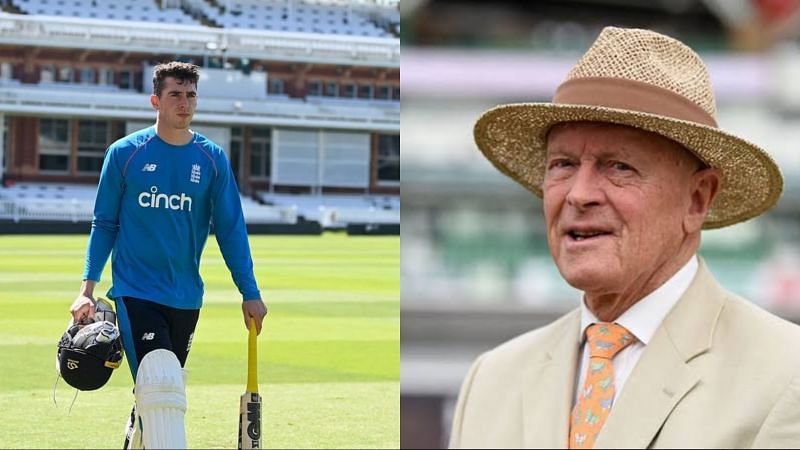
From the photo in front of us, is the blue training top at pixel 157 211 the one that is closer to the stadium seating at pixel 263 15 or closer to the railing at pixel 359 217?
the stadium seating at pixel 263 15

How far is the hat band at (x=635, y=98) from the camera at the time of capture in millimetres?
1229

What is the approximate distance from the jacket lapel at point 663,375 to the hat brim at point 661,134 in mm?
146

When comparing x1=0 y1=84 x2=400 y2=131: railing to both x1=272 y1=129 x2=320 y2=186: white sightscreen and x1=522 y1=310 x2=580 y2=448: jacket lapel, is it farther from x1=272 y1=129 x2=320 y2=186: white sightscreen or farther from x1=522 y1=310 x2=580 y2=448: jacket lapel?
x1=522 y1=310 x2=580 y2=448: jacket lapel

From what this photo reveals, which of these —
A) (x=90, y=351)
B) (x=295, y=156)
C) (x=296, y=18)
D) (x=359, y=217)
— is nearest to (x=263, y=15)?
(x=296, y=18)

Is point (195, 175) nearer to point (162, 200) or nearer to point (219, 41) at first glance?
point (162, 200)

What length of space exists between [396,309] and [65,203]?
13.9 feet

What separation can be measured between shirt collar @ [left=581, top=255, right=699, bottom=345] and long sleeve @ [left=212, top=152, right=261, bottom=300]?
169cm

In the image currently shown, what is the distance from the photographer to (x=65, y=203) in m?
11.7

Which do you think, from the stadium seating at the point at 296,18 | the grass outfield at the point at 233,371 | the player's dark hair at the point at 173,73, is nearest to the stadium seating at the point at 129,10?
the stadium seating at the point at 296,18

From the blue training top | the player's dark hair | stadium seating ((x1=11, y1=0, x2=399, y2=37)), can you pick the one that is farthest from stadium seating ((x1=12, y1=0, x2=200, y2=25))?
the blue training top

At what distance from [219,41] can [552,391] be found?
4.29m

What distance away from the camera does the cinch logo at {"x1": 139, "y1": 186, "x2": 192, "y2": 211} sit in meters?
2.82

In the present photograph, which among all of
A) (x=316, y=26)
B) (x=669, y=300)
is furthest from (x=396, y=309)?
(x=669, y=300)

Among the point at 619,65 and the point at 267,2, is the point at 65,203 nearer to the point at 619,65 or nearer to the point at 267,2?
the point at 267,2
